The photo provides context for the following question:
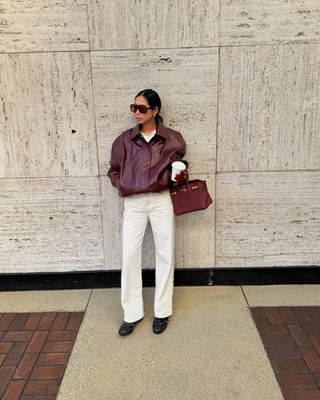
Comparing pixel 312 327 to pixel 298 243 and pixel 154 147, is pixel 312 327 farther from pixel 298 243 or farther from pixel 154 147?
pixel 154 147

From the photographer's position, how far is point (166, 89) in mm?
3389

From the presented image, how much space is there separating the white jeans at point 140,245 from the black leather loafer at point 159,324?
0.04m

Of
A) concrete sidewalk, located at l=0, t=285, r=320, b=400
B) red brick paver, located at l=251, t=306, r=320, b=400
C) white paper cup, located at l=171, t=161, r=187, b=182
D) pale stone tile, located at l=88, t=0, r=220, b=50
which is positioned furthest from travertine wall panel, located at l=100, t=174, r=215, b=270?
pale stone tile, located at l=88, t=0, r=220, b=50

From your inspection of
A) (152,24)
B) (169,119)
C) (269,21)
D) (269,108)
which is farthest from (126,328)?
(269,21)

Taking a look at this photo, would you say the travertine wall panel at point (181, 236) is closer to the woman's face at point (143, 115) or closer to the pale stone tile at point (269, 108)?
the pale stone tile at point (269, 108)

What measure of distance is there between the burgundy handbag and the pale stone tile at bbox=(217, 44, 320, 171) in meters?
0.58

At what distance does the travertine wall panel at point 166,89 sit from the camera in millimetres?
3326

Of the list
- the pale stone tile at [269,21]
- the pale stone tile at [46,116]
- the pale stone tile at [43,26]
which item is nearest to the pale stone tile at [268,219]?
the pale stone tile at [269,21]

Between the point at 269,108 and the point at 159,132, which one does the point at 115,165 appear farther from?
the point at 269,108

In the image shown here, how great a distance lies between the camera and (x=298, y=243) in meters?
3.77

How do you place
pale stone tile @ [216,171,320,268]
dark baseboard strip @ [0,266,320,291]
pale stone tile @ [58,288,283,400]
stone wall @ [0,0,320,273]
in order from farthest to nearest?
dark baseboard strip @ [0,266,320,291] < pale stone tile @ [216,171,320,268] < stone wall @ [0,0,320,273] < pale stone tile @ [58,288,283,400]

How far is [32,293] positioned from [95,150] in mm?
1569

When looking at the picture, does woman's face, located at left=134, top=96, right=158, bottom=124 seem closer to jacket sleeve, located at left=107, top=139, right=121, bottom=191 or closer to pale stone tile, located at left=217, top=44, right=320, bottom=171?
jacket sleeve, located at left=107, top=139, right=121, bottom=191

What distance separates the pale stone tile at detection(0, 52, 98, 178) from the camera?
11.0ft
